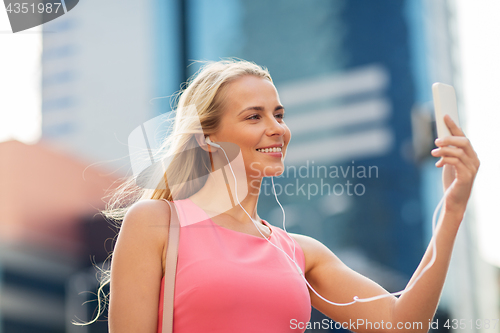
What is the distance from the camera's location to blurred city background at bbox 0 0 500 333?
2.67 m

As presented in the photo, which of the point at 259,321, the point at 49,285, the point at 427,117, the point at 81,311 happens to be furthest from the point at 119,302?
the point at 81,311

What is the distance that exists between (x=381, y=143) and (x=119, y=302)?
289cm

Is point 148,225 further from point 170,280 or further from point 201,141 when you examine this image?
point 201,141

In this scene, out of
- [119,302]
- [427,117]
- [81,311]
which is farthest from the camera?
[81,311]

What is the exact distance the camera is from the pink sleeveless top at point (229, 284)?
95 centimetres

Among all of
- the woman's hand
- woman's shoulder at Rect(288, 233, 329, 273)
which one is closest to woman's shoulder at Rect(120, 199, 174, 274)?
woman's shoulder at Rect(288, 233, 329, 273)

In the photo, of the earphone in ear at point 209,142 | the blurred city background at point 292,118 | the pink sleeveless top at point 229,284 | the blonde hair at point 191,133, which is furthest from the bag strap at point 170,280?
the blurred city background at point 292,118

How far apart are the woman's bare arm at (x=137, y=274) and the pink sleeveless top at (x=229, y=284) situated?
0.11ft

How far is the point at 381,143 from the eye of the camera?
137 inches

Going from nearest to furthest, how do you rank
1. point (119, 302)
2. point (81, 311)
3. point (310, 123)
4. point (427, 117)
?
point (119, 302)
point (427, 117)
point (81, 311)
point (310, 123)

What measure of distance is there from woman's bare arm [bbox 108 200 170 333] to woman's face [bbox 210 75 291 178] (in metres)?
0.32

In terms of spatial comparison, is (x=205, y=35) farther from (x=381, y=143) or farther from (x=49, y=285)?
(x=49, y=285)

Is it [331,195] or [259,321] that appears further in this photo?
[331,195]

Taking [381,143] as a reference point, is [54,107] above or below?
above
